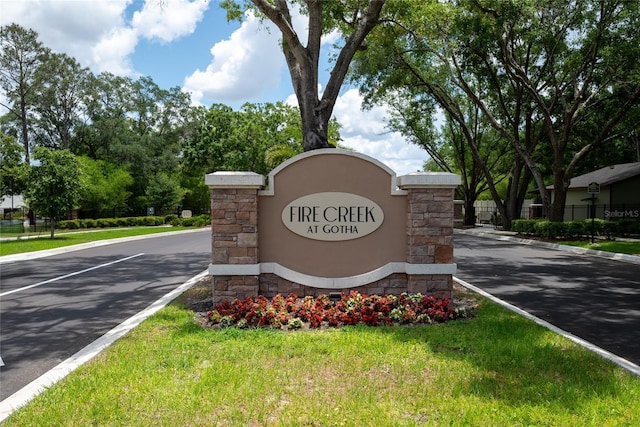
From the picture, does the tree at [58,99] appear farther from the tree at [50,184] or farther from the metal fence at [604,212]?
the metal fence at [604,212]

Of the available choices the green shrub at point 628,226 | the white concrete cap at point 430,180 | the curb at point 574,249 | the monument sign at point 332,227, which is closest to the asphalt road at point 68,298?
the monument sign at point 332,227

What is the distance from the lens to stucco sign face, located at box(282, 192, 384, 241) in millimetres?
7430

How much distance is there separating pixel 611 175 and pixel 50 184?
31.0 m

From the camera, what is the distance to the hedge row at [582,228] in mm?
20672

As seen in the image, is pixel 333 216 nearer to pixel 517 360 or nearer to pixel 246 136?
pixel 517 360

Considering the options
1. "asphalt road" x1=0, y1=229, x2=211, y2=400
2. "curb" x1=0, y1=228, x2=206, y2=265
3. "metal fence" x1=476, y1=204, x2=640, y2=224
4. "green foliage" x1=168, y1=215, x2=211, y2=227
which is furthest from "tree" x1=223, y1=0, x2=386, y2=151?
"green foliage" x1=168, y1=215, x2=211, y2=227

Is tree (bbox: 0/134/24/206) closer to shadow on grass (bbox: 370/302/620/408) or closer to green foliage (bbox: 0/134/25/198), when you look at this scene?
green foliage (bbox: 0/134/25/198)

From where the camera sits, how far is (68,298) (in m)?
8.80

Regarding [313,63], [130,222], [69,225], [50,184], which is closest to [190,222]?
[130,222]

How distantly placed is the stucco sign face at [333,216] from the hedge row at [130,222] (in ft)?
106

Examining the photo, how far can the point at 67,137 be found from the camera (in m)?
46.8

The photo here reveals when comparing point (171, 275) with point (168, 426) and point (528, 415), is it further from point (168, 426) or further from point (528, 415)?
point (528, 415)

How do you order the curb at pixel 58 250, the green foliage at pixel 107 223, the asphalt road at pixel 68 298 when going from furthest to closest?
the green foliage at pixel 107 223
the curb at pixel 58 250
the asphalt road at pixel 68 298

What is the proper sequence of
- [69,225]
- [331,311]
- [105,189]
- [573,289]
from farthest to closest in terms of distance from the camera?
[105,189] < [69,225] < [573,289] < [331,311]
